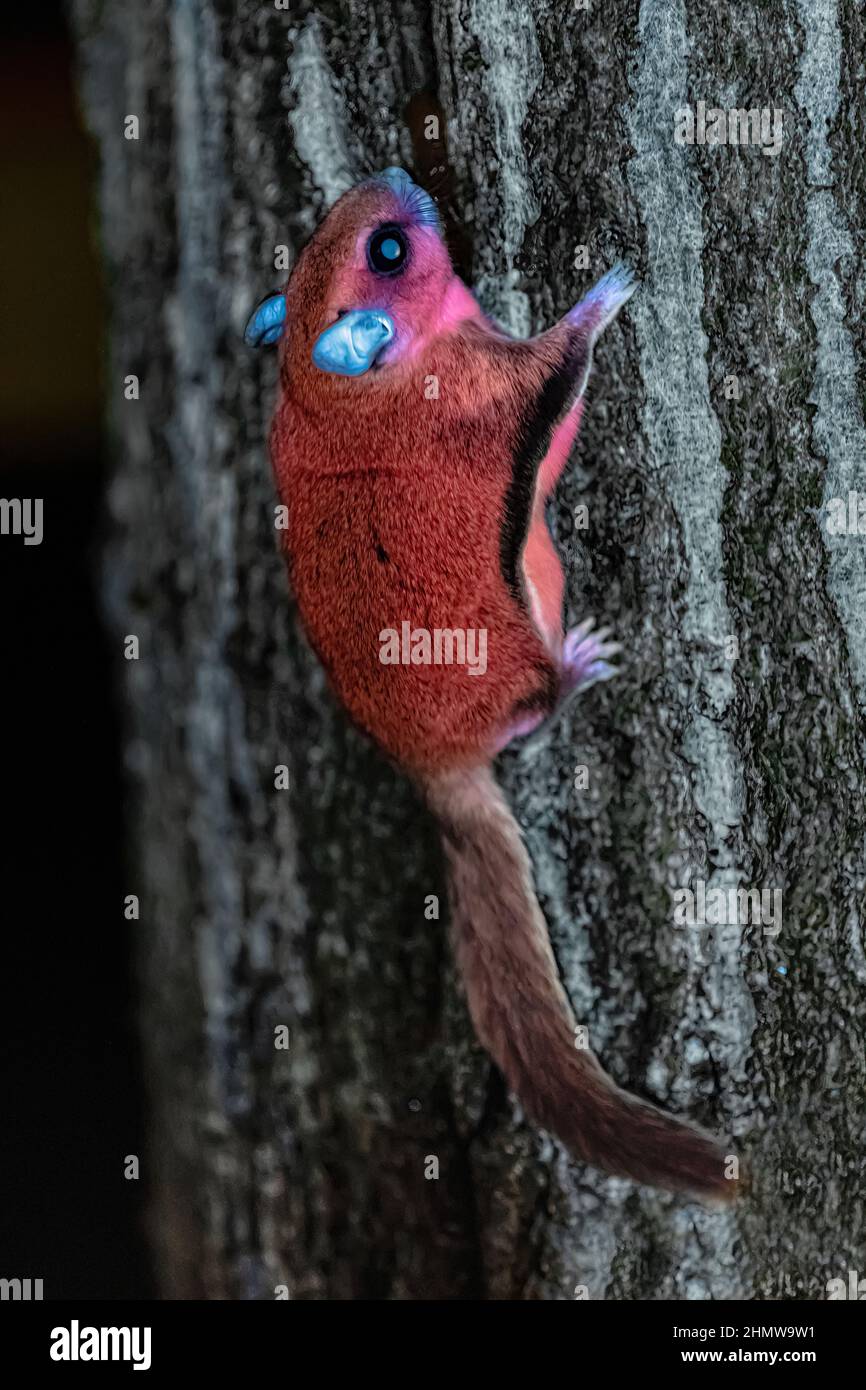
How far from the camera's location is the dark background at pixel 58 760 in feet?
4.01

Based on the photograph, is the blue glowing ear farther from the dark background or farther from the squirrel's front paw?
the squirrel's front paw

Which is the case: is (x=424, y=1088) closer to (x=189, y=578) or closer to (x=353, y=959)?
(x=353, y=959)

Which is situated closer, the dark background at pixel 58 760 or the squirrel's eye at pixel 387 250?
the squirrel's eye at pixel 387 250

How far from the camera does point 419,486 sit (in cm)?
112

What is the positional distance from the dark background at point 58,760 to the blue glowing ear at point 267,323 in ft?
0.68

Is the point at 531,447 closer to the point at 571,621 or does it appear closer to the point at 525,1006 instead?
the point at 571,621

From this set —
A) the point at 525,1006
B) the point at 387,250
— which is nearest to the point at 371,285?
the point at 387,250

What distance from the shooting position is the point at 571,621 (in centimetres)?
118

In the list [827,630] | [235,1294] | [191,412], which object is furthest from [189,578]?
[235,1294]

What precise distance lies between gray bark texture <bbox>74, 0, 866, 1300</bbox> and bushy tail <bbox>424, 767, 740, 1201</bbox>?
32 mm

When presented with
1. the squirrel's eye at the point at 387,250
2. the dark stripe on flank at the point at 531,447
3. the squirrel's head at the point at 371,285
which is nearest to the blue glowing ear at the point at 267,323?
the squirrel's head at the point at 371,285

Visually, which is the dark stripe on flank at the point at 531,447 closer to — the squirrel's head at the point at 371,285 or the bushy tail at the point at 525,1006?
the squirrel's head at the point at 371,285

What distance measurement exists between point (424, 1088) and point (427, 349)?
89 cm

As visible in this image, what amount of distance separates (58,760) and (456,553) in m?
0.59
